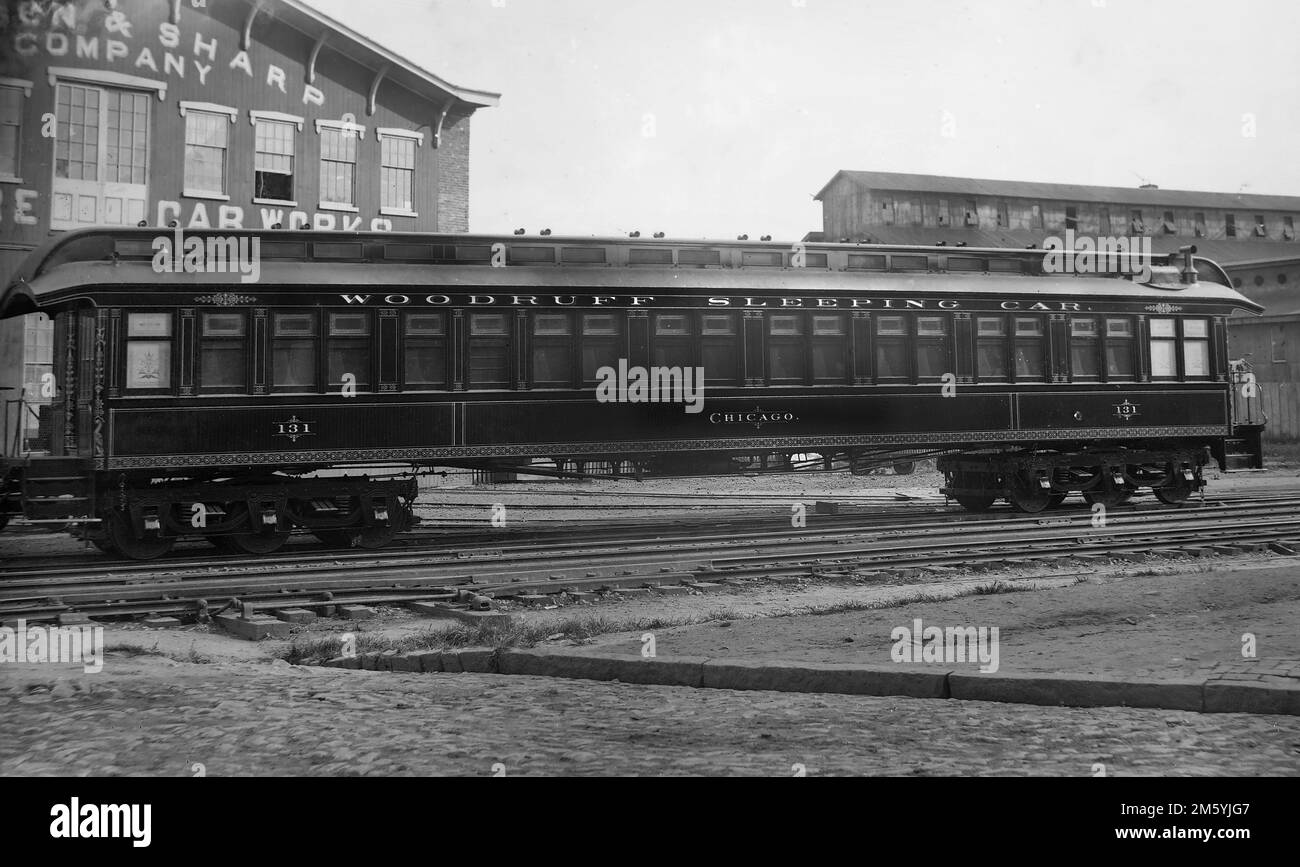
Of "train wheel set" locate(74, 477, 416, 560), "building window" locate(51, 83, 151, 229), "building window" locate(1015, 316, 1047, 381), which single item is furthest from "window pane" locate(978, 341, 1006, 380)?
"building window" locate(51, 83, 151, 229)

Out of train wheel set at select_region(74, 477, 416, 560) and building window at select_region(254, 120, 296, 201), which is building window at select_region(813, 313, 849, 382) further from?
building window at select_region(254, 120, 296, 201)

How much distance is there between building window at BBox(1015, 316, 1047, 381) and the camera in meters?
17.8

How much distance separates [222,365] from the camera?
14.2 meters

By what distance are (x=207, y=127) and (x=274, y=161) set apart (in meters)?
1.40

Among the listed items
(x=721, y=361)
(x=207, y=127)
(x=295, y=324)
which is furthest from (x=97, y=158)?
(x=721, y=361)

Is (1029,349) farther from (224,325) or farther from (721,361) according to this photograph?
(224,325)

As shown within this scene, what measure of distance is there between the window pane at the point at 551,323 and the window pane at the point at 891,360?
16.1 feet

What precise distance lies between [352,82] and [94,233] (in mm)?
10963

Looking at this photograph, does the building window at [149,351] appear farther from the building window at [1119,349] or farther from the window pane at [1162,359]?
the window pane at [1162,359]

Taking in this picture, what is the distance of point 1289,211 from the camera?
63594mm

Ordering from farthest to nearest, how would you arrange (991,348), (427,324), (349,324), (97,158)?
(97,158), (991,348), (427,324), (349,324)
